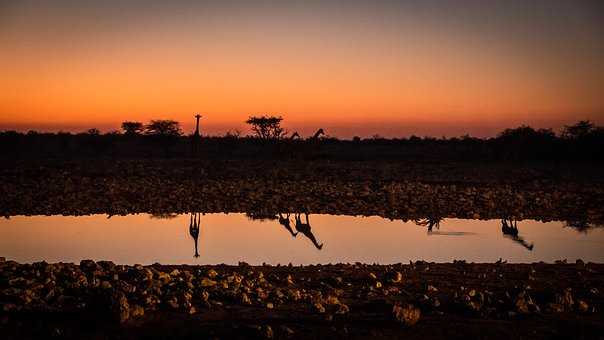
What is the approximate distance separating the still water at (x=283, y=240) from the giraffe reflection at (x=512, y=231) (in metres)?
→ 0.03

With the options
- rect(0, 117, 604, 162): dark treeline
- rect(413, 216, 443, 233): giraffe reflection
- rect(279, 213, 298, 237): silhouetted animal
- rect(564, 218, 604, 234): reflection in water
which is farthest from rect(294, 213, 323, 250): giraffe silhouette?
rect(0, 117, 604, 162): dark treeline

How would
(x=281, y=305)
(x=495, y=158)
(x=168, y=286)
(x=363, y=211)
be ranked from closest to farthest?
(x=281, y=305)
(x=168, y=286)
(x=363, y=211)
(x=495, y=158)

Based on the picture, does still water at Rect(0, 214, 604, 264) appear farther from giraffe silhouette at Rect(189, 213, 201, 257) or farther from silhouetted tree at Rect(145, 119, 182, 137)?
silhouetted tree at Rect(145, 119, 182, 137)

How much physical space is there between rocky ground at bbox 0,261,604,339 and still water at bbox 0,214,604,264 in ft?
9.84

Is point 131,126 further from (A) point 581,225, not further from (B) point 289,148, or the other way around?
(A) point 581,225

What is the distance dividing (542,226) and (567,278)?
324 inches

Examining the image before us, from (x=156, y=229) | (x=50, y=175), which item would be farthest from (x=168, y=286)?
(x=50, y=175)

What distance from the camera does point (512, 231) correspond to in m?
15.8

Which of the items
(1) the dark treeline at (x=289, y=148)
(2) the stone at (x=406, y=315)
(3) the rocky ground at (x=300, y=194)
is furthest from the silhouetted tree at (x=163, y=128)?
(2) the stone at (x=406, y=315)

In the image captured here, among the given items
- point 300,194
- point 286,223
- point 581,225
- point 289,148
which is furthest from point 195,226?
point 289,148

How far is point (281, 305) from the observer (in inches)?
285

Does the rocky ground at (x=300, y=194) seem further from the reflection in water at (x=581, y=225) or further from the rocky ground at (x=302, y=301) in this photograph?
the rocky ground at (x=302, y=301)

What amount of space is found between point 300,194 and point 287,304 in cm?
1568

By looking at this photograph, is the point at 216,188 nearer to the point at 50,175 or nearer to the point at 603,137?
the point at 50,175
